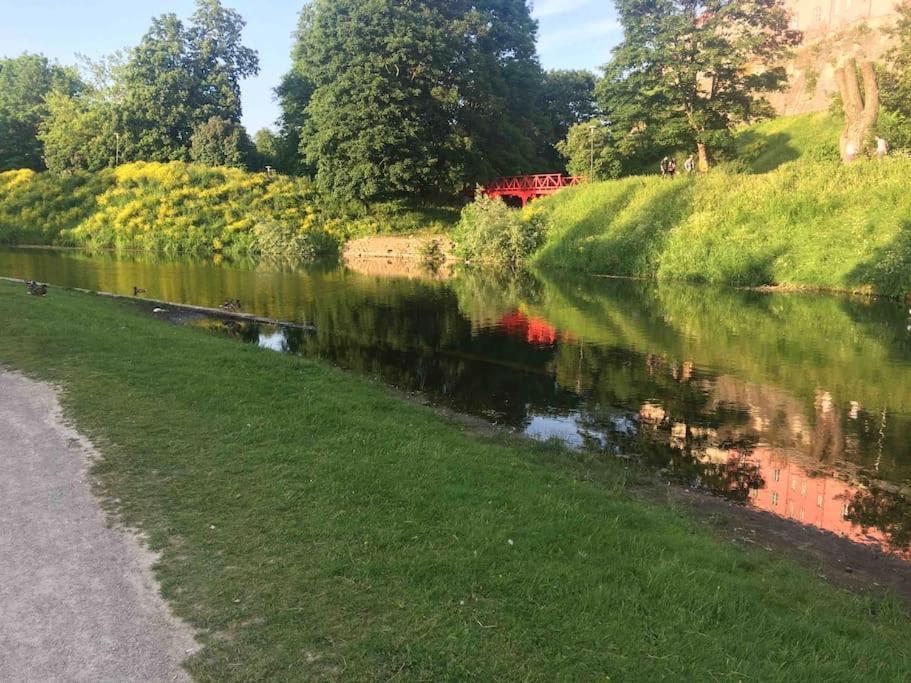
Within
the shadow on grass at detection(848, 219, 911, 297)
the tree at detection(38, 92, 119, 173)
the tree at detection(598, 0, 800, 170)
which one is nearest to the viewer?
the shadow on grass at detection(848, 219, 911, 297)

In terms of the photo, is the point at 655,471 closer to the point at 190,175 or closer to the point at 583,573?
the point at 583,573

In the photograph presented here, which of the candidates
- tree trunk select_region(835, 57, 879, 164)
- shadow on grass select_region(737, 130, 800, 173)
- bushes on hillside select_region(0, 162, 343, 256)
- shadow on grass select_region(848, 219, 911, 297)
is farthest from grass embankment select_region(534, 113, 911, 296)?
bushes on hillside select_region(0, 162, 343, 256)

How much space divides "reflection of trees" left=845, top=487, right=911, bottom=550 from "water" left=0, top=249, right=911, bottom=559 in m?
0.03

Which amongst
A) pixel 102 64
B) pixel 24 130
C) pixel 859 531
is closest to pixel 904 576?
pixel 859 531

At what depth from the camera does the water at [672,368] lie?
10.6m

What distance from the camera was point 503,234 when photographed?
4694cm

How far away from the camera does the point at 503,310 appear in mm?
26578

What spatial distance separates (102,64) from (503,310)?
86.8 meters

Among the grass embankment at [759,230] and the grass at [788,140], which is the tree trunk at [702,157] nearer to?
the grass at [788,140]

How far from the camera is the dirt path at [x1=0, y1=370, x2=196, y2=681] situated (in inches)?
160

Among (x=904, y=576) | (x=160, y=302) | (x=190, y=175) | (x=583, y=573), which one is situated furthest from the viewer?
(x=190, y=175)

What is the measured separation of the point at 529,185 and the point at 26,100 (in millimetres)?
72316

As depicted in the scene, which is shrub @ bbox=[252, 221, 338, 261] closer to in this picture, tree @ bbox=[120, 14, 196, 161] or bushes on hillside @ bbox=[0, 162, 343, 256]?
bushes on hillside @ bbox=[0, 162, 343, 256]

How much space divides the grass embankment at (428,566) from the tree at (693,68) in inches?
1717
